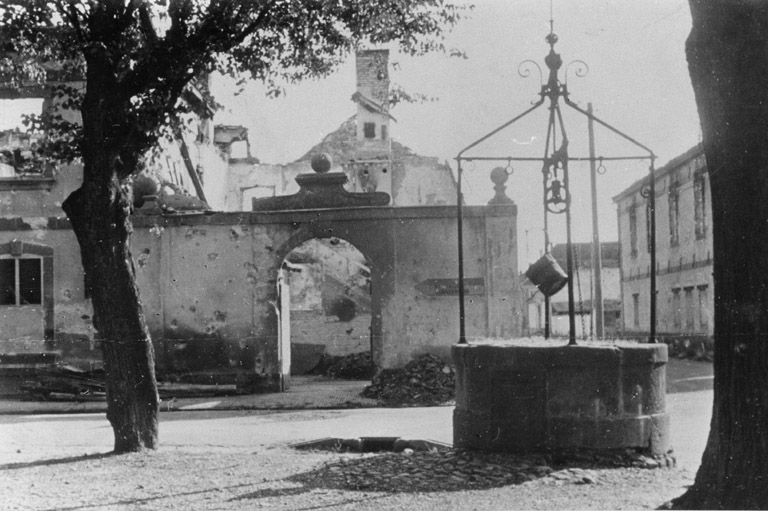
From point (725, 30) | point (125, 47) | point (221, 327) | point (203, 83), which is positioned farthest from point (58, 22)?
point (221, 327)

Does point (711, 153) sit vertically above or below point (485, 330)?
above

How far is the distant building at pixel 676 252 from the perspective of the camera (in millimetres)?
25656

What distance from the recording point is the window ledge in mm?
19062

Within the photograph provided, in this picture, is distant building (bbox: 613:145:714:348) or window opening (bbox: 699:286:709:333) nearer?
window opening (bbox: 699:286:709:333)

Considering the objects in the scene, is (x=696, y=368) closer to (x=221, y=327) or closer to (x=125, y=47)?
(x=221, y=327)

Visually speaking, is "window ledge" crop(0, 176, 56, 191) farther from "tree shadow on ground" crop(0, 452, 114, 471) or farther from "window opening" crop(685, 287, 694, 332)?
"window opening" crop(685, 287, 694, 332)

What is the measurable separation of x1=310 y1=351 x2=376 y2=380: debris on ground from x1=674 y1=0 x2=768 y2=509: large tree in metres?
17.6

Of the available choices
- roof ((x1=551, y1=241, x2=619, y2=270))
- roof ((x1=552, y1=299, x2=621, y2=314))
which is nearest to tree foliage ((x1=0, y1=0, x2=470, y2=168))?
roof ((x1=552, y1=299, x2=621, y2=314))

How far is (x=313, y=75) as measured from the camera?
11.3 m

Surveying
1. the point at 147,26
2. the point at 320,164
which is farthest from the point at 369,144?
the point at 147,26

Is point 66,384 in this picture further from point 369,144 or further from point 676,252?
point 676,252

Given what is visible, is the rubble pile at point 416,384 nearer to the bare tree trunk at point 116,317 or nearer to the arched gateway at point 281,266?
the arched gateway at point 281,266

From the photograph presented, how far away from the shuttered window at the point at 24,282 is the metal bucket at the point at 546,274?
13775 millimetres

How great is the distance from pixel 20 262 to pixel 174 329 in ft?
13.2
